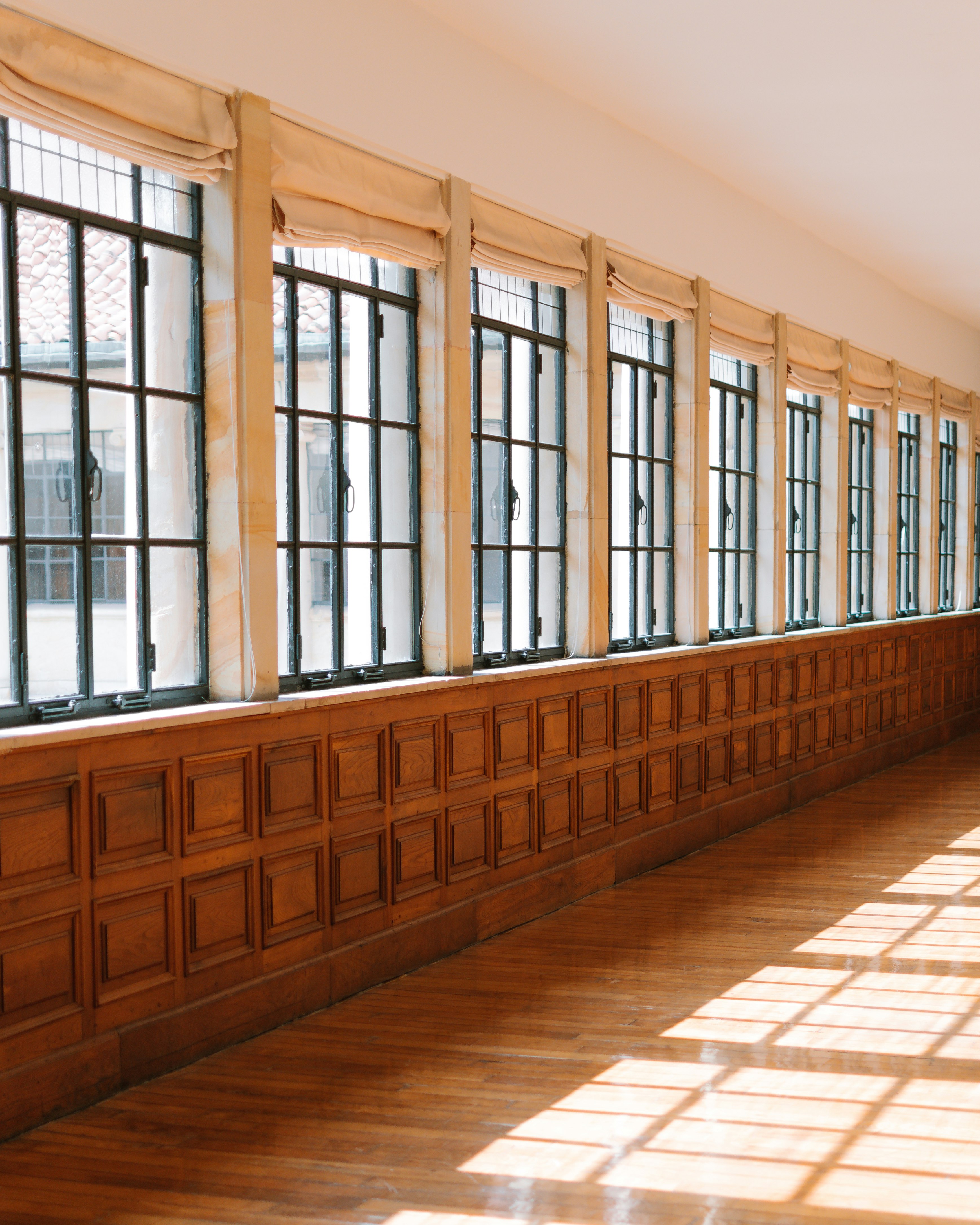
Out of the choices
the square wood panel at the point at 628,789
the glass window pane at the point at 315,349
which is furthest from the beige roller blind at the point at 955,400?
the glass window pane at the point at 315,349

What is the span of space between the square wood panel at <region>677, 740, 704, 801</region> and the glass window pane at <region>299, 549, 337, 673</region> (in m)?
2.95

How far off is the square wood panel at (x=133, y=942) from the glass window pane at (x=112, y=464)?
116 cm

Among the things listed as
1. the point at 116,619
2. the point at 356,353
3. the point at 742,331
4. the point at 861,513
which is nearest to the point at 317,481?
the point at 356,353

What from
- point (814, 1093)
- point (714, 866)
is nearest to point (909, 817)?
point (714, 866)

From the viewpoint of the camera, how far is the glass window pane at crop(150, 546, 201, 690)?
4.27 metres

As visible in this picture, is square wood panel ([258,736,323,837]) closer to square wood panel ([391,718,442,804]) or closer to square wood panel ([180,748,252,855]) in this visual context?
square wood panel ([180,748,252,855])

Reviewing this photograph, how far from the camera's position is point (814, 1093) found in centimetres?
388

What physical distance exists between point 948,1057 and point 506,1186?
176 cm

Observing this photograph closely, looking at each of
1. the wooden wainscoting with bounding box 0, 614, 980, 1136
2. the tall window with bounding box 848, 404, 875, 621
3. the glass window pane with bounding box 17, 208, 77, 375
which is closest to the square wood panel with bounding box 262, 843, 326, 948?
the wooden wainscoting with bounding box 0, 614, 980, 1136

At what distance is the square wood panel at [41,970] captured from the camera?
138 inches

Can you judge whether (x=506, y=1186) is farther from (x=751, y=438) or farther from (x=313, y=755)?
(x=751, y=438)

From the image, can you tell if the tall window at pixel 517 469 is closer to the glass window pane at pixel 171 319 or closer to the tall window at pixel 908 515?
the glass window pane at pixel 171 319

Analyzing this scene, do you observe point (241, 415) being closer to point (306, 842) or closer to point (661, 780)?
point (306, 842)

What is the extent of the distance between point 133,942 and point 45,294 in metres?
2.01
